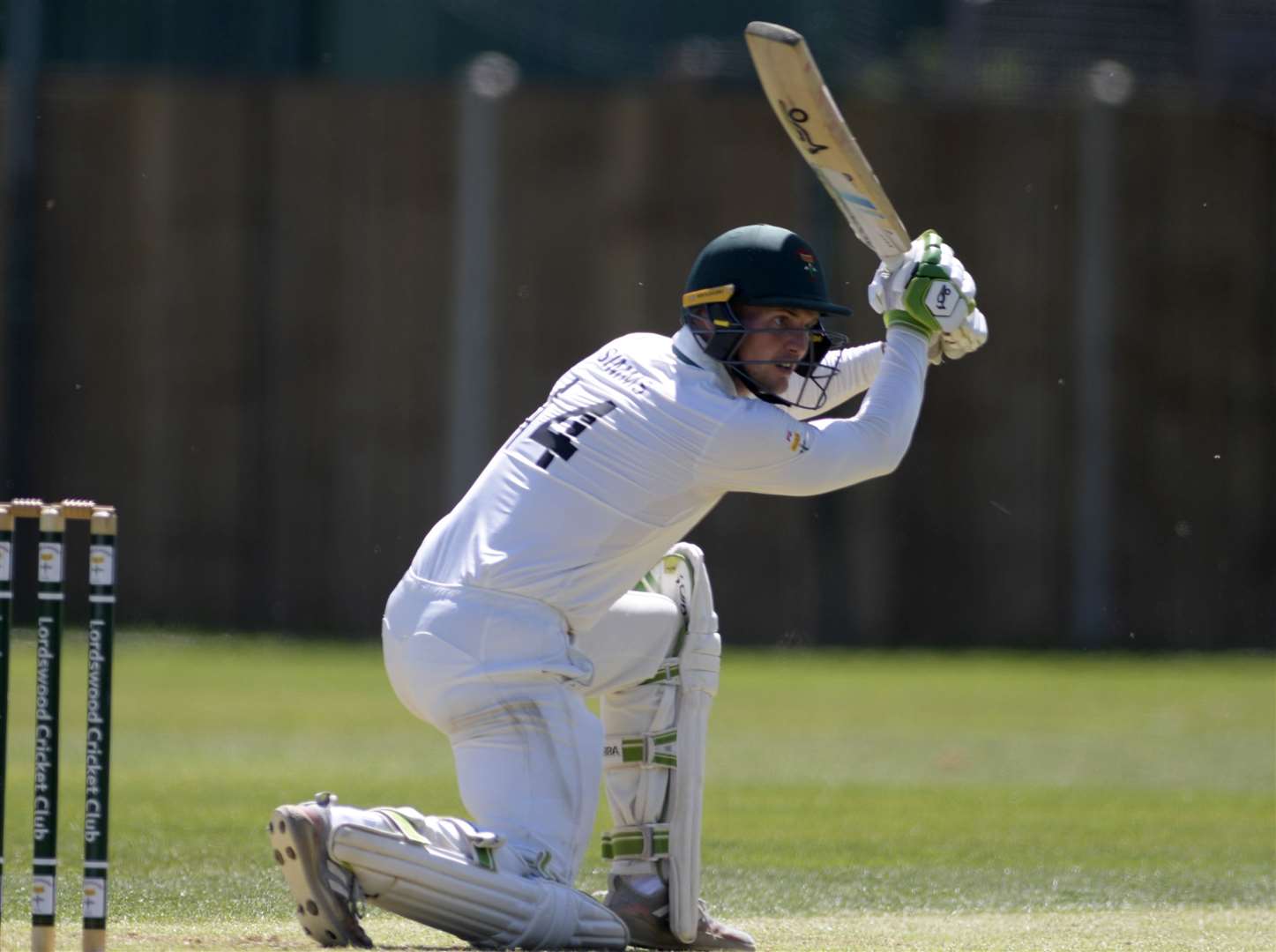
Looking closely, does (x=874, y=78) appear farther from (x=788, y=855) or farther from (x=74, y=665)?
(x=788, y=855)

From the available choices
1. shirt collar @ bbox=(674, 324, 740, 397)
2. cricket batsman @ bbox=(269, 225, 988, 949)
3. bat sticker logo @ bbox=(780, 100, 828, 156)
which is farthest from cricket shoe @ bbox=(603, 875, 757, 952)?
bat sticker logo @ bbox=(780, 100, 828, 156)

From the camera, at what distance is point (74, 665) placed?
10633mm

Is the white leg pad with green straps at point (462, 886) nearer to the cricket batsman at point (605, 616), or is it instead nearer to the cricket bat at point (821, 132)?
the cricket batsman at point (605, 616)

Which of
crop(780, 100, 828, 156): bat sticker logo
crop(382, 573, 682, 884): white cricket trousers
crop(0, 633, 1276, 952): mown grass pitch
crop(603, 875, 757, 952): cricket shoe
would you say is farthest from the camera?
crop(0, 633, 1276, 952): mown grass pitch

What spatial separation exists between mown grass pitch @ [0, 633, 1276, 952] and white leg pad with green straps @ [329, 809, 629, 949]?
248 millimetres

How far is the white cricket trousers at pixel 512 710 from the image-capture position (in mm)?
3828

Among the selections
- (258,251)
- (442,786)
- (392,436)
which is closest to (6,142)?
(258,251)

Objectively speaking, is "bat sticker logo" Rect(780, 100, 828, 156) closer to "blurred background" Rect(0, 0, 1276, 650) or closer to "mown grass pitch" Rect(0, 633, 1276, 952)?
"mown grass pitch" Rect(0, 633, 1276, 952)

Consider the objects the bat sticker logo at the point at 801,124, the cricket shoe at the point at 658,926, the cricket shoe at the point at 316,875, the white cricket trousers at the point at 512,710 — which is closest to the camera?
the cricket shoe at the point at 316,875

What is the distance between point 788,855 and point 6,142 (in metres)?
9.30

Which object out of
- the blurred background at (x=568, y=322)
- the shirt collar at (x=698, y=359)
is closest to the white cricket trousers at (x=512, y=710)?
the shirt collar at (x=698, y=359)

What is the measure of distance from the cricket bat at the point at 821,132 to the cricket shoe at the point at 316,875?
1.74 m

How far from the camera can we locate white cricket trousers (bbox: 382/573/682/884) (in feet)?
12.6

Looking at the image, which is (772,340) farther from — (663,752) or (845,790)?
(845,790)
